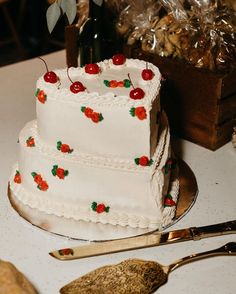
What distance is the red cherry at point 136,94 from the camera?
96 cm

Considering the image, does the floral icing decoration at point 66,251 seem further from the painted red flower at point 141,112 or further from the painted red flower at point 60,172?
the painted red flower at point 141,112

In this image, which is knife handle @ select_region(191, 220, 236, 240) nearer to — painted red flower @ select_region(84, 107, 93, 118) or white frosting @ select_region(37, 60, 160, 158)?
white frosting @ select_region(37, 60, 160, 158)

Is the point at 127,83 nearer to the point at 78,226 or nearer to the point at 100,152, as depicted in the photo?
the point at 100,152

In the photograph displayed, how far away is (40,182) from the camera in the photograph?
1.07m

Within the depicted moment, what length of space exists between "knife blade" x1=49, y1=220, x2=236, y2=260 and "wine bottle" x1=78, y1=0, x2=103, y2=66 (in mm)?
651

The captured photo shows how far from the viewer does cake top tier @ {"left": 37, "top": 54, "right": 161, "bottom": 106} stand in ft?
3.18

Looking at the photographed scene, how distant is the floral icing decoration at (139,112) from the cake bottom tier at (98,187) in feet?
0.33

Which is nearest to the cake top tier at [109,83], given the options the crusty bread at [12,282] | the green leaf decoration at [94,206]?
the green leaf decoration at [94,206]

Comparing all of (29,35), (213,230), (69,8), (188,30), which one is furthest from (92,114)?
(29,35)

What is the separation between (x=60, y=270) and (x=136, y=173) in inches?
9.2

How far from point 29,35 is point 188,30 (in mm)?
2932

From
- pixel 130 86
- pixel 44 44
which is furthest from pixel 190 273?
pixel 44 44

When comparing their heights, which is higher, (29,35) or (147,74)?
(147,74)

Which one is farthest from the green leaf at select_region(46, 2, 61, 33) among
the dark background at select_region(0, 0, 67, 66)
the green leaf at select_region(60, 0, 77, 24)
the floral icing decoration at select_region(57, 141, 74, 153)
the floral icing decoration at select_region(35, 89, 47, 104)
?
the dark background at select_region(0, 0, 67, 66)
